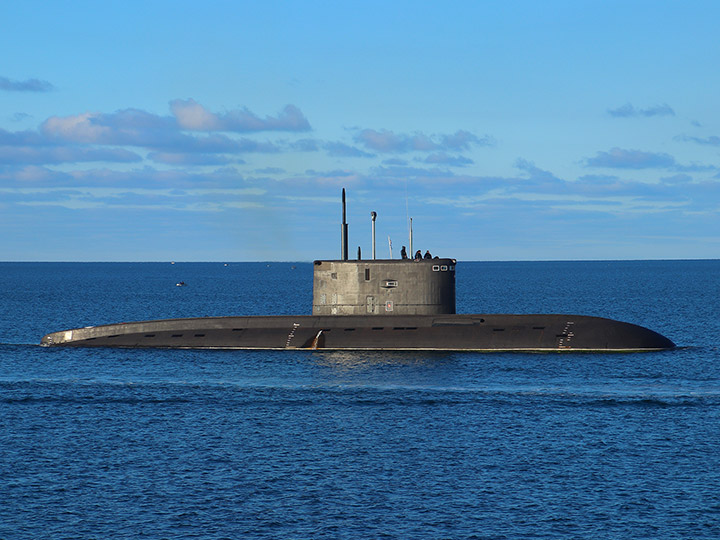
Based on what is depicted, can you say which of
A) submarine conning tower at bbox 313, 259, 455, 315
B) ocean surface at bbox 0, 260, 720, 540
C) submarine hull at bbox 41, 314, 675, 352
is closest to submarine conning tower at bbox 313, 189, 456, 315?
submarine conning tower at bbox 313, 259, 455, 315

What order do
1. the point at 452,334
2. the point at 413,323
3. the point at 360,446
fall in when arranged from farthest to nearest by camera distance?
the point at 413,323 → the point at 452,334 → the point at 360,446

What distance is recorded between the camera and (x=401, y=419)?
38062mm

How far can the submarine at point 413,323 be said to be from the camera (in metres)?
53.7

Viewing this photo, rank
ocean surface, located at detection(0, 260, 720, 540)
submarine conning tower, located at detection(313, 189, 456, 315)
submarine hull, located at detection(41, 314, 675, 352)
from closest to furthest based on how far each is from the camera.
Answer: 1. ocean surface, located at detection(0, 260, 720, 540)
2. submarine hull, located at detection(41, 314, 675, 352)
3. submarine conning tower, located at detection(313, 189, 456, 315)

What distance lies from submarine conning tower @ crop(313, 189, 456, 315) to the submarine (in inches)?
2.3

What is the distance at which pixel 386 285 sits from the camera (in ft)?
180

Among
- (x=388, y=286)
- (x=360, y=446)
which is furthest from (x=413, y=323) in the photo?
(x=360, y=446)

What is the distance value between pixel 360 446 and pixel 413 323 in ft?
68.2

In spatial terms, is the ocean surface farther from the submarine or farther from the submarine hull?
the submarine

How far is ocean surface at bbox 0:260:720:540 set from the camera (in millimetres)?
26016

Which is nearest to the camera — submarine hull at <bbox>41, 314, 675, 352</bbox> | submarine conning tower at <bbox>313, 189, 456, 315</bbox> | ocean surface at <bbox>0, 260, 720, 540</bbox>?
ocean surface at <bbox>0, 260, 720, 540</bbox>

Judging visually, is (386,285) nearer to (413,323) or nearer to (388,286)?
(388,286)

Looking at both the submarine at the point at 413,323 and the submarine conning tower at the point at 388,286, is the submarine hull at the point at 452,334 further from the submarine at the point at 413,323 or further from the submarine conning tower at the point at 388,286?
the submarine conning tower at the point at 388,286

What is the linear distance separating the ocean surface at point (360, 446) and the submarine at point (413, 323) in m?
0.96
